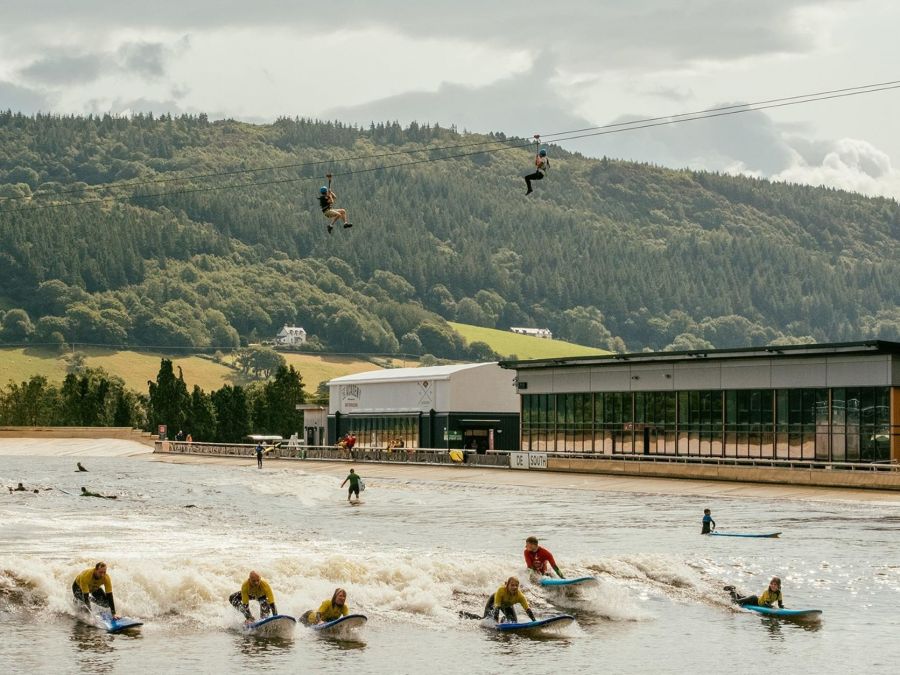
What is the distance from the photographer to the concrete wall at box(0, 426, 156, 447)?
151m

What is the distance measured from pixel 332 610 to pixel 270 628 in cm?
143

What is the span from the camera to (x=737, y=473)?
75438 mm

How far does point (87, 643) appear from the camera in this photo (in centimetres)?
2684

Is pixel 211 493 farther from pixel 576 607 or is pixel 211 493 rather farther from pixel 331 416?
pixel 331 416

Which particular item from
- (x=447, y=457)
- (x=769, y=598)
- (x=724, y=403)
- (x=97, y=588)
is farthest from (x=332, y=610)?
(x=447, y=457)

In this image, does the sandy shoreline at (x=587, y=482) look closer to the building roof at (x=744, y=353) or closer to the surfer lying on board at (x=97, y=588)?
the building roof at (x=744, y=353)

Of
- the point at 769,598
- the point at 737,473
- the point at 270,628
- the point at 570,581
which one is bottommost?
the point at 270,628

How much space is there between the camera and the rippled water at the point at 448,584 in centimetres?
2630

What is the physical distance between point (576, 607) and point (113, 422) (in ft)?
484

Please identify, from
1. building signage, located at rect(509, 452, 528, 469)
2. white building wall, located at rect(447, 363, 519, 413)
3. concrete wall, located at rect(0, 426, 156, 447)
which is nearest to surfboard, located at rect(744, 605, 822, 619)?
building signage, located at rect(509, 452, 528, 469)

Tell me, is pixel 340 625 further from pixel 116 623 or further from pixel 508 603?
pixel 116 623

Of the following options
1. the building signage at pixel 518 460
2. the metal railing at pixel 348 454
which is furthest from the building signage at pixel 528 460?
the metal railing at pixel 348 454

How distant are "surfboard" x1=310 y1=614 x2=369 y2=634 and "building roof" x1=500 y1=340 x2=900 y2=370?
47.1 metres

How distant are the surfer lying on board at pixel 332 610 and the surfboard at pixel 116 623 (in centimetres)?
384
